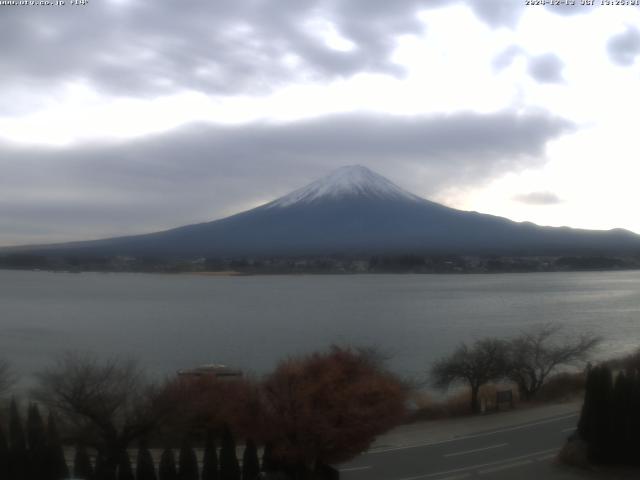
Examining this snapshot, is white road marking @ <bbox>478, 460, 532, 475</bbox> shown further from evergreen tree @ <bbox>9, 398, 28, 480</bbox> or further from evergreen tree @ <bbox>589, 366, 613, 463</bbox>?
evergreen tree @ <bbox>9, 398, 28, 480</bbox>

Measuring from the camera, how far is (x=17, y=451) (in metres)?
Result: 7.24

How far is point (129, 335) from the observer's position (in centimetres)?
3106

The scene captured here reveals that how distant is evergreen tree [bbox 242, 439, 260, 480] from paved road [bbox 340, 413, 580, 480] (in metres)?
1.35

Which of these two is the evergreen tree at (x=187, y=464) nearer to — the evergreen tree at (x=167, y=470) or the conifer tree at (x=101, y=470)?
the evergreen tree at (x=167, y=470)

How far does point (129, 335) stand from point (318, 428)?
24.9m

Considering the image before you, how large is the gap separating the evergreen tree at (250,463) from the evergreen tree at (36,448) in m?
1.82

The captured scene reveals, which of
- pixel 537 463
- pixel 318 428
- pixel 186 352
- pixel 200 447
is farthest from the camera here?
pixel 186 352

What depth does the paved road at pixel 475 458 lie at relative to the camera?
880 cm

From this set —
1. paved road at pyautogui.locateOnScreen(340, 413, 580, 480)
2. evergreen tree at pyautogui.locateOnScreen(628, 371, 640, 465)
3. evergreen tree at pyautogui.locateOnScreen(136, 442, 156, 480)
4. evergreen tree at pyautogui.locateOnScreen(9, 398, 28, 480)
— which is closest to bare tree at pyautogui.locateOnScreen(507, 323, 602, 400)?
paved road at pyautogui.locateOnScreen(340, 413, 580, 480)

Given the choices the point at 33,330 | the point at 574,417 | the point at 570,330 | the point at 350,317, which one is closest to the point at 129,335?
the point at 33,330

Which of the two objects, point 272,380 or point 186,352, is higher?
point 272,380

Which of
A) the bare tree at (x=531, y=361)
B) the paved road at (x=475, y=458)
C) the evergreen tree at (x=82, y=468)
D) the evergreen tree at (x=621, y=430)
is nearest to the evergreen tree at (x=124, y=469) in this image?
the evergreen tree at (x=82, y=468)

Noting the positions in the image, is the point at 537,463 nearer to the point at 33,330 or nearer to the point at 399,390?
the point at 399,390

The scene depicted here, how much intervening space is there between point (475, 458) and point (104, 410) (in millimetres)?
4381
